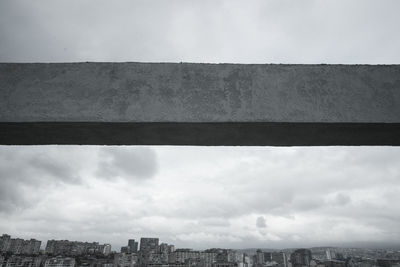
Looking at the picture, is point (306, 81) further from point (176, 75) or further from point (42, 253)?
point (42, 253)

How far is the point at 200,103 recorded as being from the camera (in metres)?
2.18

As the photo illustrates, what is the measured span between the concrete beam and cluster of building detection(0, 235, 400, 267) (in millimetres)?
130530

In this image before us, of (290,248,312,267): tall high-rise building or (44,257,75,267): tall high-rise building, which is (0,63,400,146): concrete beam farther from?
(290,248,312,267): tall high-rise building

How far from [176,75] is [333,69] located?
4.21 ft

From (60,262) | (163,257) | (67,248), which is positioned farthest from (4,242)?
(163,257)

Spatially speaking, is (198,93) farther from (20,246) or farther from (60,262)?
(20,246)

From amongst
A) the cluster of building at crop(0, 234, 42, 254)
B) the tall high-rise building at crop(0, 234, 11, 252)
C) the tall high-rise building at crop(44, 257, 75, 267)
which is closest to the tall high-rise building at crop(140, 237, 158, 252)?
the tall high-rise building at crop(44, 257, 75, 267)

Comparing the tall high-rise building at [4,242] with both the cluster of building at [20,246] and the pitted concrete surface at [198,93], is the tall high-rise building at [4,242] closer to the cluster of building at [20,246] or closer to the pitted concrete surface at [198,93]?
the cluster of building at [20,246]

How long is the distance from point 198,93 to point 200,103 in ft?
0.29

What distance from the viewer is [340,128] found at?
218 cm

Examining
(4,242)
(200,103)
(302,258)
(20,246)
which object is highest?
(4,242)

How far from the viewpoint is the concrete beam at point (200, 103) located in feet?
7.01

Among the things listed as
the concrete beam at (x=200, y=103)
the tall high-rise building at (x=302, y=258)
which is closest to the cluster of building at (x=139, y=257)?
the tall high-rise building at (x=302, y=258)

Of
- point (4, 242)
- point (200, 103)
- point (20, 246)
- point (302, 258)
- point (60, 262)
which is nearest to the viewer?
point (200, 103)
